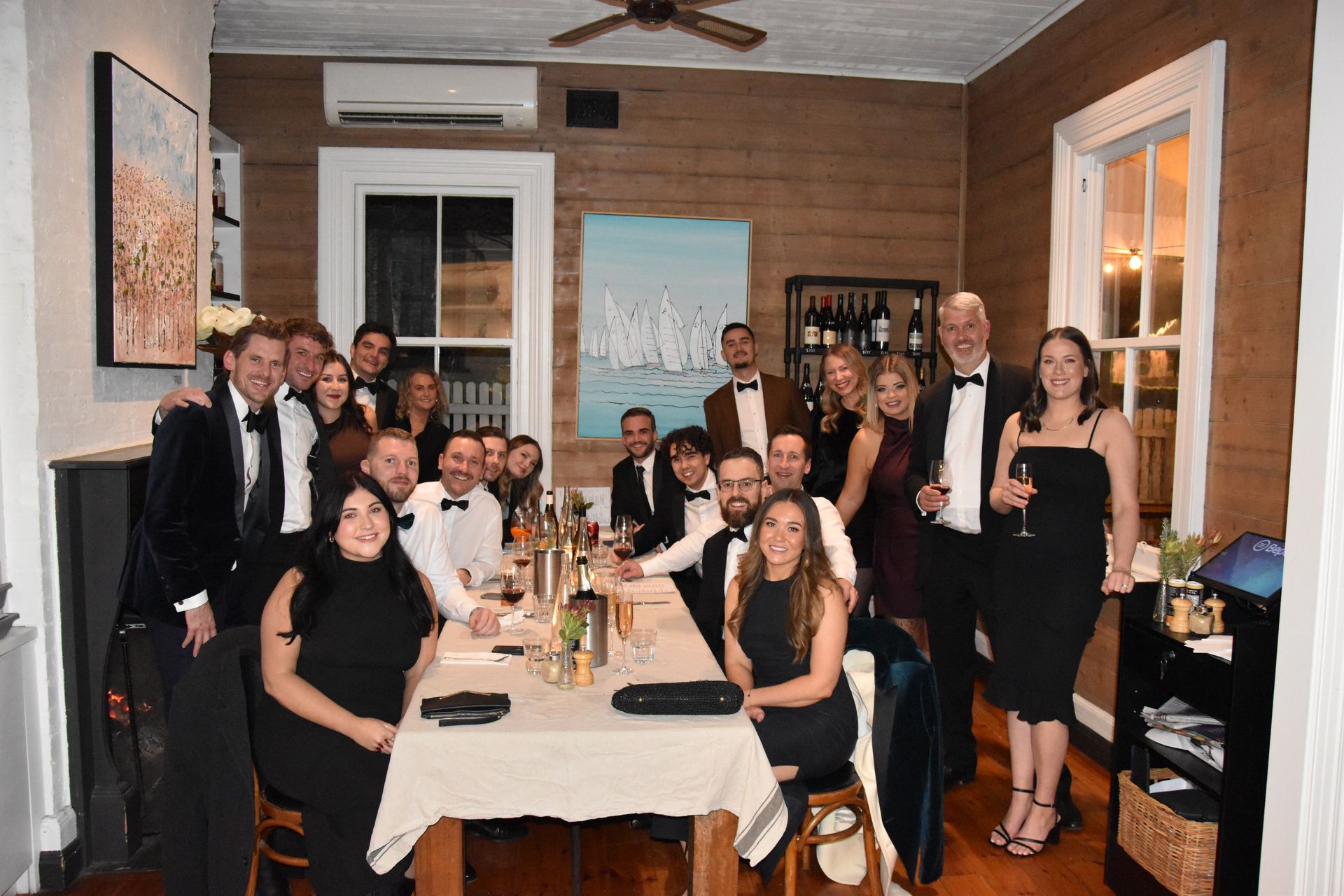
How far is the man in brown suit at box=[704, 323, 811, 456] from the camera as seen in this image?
5.09m

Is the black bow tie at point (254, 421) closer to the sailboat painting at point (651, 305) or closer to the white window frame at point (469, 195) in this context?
the white window frame at point (469, 195)

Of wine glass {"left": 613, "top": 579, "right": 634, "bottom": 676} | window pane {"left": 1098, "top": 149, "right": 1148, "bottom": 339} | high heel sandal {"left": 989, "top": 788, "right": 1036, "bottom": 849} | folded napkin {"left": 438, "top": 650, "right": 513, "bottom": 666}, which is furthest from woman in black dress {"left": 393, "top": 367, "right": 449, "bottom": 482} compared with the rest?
window pane {"left": 1098, "top": 149, "right": 1148, "bottom": 339}

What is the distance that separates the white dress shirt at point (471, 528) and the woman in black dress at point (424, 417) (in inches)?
30.1

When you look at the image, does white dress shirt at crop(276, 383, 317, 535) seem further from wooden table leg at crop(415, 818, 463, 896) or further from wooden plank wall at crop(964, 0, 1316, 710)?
wooden plank wall at crop(964, 0, 1316, 710)

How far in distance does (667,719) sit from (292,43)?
4.70 m

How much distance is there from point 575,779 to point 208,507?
153 cm

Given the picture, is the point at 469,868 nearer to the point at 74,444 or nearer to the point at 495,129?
the point at 74,444

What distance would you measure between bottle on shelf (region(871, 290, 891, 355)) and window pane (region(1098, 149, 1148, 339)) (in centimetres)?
129

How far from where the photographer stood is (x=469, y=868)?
3002 mm

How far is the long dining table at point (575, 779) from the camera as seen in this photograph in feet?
6.86

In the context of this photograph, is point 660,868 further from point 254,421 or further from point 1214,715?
point 254,421

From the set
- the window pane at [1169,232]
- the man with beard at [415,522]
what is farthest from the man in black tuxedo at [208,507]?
the window pane at [1169,232]

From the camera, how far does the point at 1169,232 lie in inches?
156

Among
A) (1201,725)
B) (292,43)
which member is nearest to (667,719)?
(1201,725)
